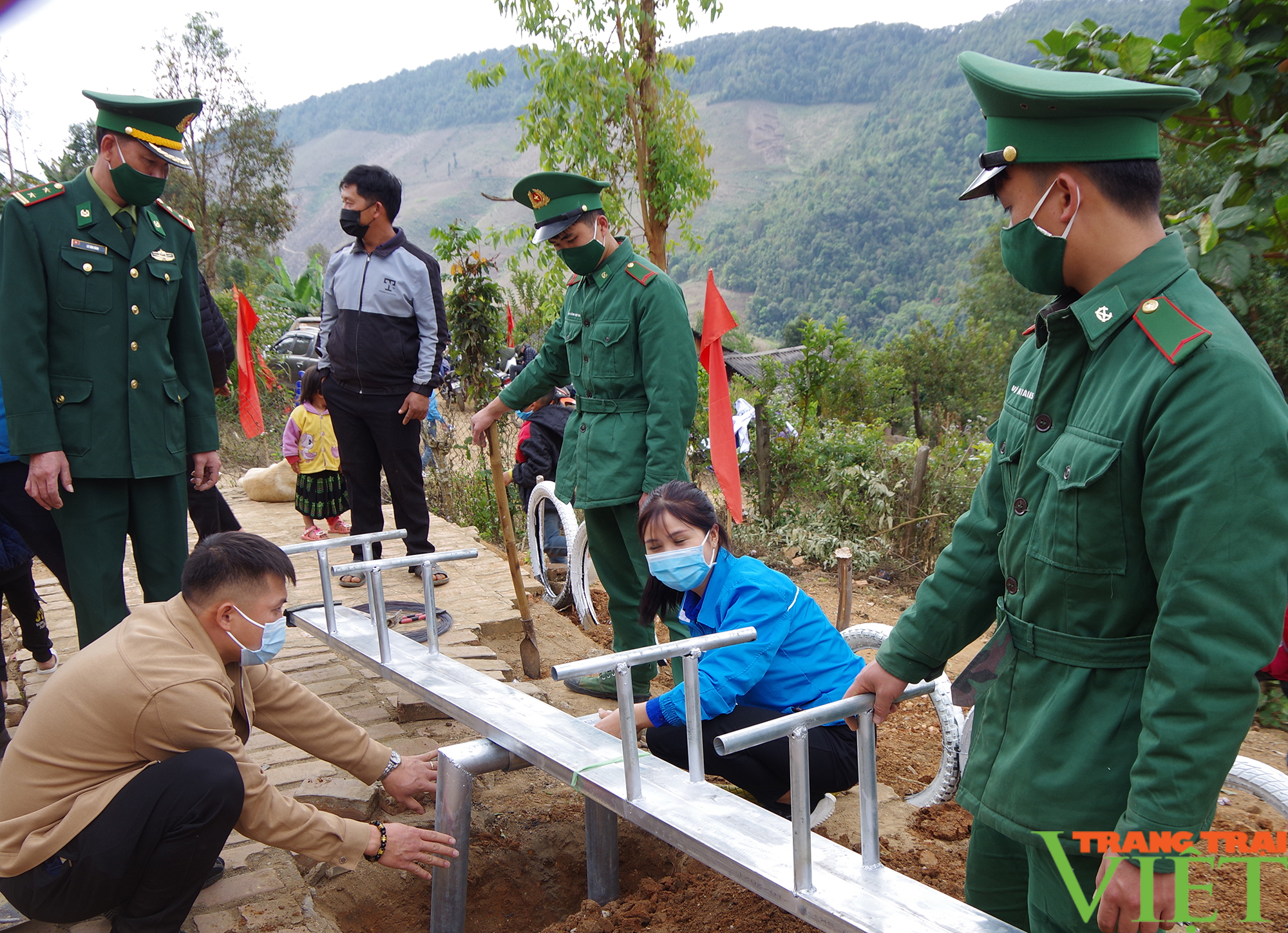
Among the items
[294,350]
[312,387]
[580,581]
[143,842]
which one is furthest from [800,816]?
[294,350]

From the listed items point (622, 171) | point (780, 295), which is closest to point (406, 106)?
point (780, 295)

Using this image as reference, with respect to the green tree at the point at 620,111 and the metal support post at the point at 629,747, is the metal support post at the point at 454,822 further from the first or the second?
the green tree at the point at 620,111

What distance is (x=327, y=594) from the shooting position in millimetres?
3262

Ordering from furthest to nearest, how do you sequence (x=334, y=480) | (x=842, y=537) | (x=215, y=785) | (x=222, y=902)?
(x=842, y=537)
(x=334, y=480)
(x=222, y=902)
(x=215, y=785)

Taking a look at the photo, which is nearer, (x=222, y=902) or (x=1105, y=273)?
(x=1105, y=273)

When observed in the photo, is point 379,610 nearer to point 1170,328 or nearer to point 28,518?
point 28,518

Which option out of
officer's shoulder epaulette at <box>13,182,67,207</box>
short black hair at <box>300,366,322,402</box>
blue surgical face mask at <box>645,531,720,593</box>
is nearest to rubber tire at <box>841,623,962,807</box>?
blue surgical face mask at <box>645,531,720,593</box>

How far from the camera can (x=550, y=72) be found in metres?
7.82

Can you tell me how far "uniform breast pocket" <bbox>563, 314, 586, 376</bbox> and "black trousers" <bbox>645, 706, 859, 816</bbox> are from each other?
5.26ft

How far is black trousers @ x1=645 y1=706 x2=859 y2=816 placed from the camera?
2467 millimetres

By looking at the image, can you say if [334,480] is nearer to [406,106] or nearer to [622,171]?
[622,171]

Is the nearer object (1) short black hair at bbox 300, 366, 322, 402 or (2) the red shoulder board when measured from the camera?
(2) the red shoulder board

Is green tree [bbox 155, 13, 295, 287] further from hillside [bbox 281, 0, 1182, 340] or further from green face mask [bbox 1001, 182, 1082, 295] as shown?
green face mask [bbox 1001, 182, 1082, 295]

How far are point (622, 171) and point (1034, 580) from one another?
25.0 ft
